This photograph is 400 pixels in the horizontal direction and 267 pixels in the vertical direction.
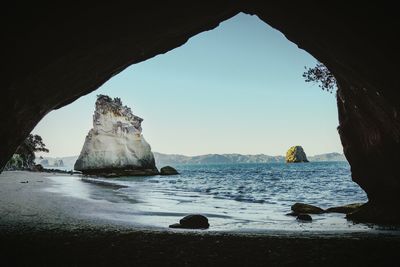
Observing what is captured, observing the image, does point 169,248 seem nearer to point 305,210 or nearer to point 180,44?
point 180,44

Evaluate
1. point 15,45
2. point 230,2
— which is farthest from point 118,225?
point 230,2

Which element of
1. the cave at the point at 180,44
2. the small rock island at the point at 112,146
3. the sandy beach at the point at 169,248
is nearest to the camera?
the sandy beach at the point at 169,248

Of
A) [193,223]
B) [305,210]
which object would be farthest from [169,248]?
[305,210]

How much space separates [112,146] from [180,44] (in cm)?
5374

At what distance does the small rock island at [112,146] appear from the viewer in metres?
63.0

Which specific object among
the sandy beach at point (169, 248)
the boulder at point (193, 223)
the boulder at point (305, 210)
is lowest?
the boulder at point (305, 210)

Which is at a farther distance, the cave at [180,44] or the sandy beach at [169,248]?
the cave at [180,44]

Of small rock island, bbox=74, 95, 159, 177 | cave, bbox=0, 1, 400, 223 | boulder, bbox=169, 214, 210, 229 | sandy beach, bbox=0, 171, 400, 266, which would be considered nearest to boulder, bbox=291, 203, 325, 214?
cave, bbox=0, 1, 400, 223

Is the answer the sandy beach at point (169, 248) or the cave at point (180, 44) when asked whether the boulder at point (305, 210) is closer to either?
the cave at point (180, 44)

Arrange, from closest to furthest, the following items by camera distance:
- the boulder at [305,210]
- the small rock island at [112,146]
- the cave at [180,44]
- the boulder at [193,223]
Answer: the cave at [180,44] < the boulder at [193,223] < the boulder at [305,210] < the small rock island at [112,146]

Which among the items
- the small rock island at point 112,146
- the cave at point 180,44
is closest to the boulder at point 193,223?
the cave at point 180,44

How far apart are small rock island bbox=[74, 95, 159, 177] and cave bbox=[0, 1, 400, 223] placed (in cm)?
5089

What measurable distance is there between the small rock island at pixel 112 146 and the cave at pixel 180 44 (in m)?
50.9

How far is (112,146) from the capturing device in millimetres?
63438
